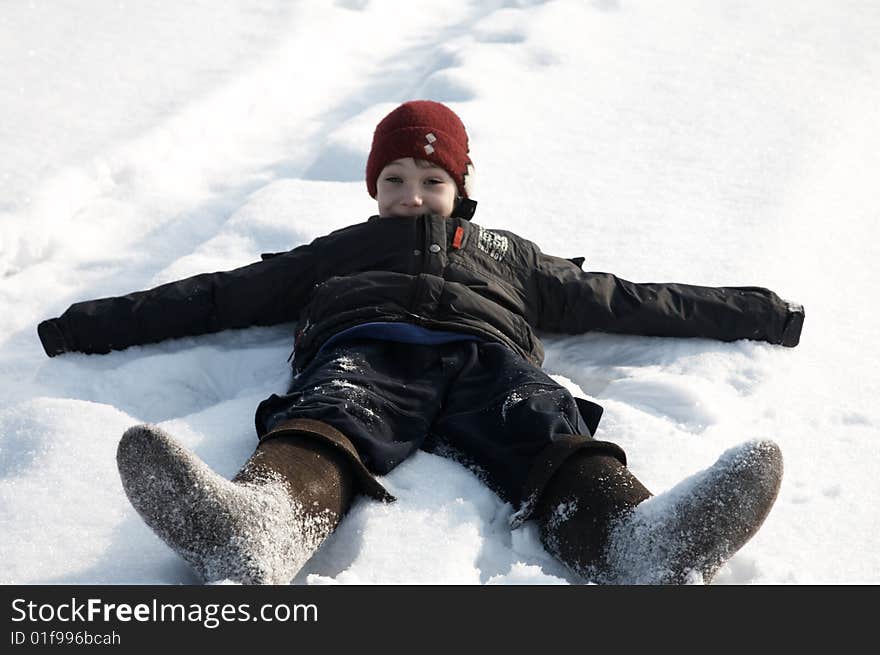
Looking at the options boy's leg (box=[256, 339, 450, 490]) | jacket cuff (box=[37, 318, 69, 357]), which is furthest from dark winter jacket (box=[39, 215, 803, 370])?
boy's leg (box=[256, 339, 450, 490])

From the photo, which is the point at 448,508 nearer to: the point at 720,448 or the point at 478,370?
the point at 478,370

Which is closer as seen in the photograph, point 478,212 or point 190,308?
point 190,308

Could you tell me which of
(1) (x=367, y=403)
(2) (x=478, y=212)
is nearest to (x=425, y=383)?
(1) (x=367, y=403)

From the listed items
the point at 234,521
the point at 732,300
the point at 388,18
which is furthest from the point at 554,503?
the point at 388,18

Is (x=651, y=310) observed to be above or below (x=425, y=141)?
below

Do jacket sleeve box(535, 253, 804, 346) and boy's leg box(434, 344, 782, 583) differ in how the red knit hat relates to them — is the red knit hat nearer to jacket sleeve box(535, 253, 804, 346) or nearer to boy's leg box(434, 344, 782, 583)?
jacket sleeve box(535, 253, 804, 346)

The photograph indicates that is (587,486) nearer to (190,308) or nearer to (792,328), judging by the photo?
(792,328)

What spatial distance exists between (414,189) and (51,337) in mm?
899

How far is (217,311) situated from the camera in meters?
2.16

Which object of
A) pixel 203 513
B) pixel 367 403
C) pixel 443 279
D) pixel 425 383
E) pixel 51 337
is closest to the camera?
pixel 203 513

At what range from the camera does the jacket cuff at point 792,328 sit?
219 centimetres

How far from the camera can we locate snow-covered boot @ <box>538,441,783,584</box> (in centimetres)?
128

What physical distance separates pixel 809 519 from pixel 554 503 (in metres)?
0.51

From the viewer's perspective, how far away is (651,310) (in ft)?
7.15
